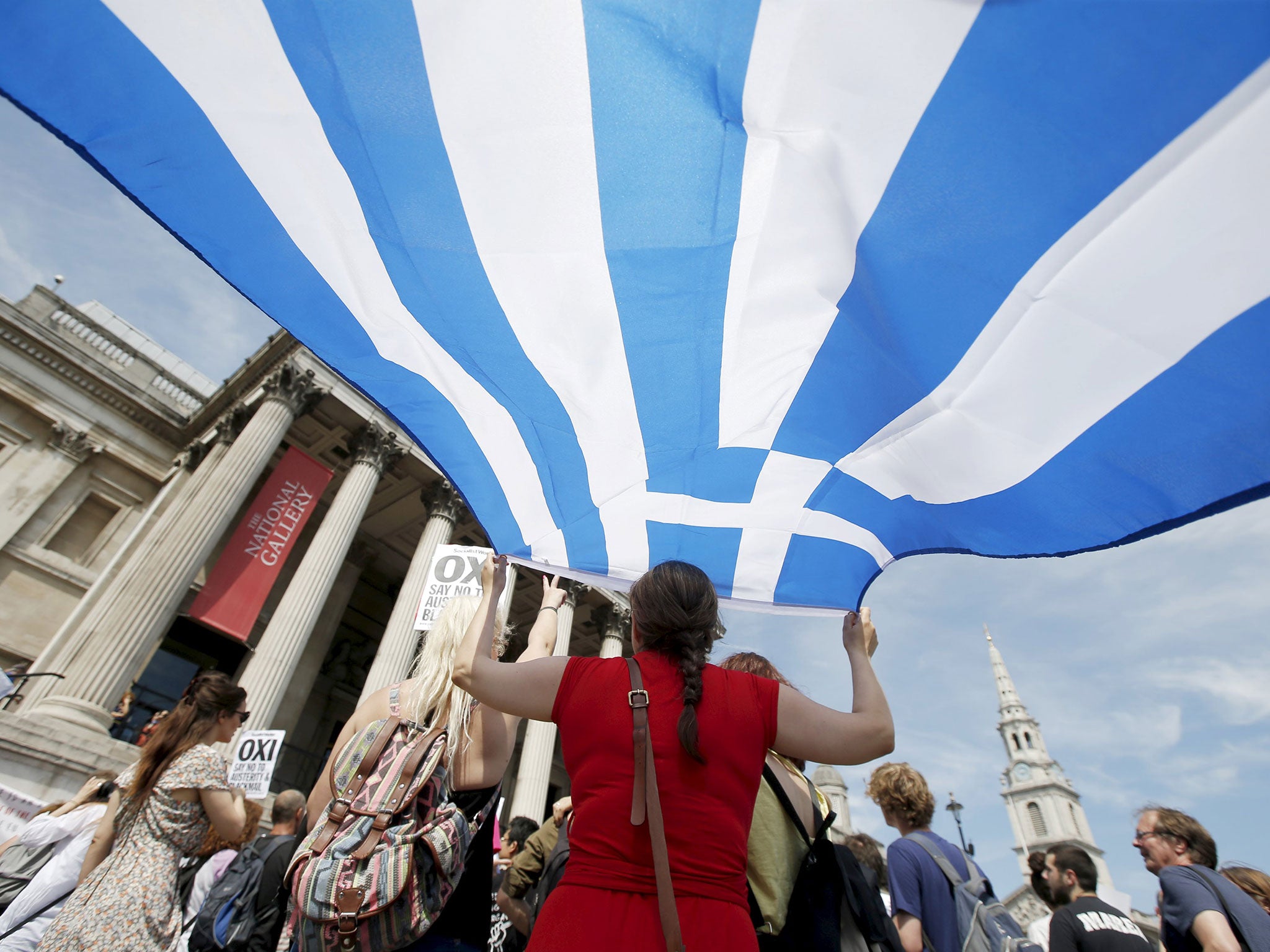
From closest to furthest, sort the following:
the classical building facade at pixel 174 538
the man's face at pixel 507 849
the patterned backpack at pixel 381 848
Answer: the patterned backpack at pixel 381 848 < the man's face at pixel 507 849 < the classical building facade at pixel 174 538

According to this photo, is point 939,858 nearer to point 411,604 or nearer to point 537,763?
point 411,604

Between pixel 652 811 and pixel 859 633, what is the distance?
98cm

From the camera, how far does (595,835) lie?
1.42 m

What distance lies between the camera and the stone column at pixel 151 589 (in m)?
10.6

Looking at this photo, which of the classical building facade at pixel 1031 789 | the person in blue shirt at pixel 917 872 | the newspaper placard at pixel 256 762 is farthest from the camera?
the classical building facade at pixel 1031 789

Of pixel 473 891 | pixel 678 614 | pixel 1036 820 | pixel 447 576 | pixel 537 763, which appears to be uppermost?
pixel 1036 820

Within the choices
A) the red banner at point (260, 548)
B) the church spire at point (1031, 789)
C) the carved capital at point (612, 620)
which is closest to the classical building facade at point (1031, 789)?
the church spire at point (1031, 789)

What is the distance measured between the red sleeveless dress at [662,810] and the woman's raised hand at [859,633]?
50 centimetres

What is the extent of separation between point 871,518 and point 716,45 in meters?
1.50

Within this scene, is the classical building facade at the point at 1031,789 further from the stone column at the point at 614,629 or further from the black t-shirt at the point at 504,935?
the black t-shirt at the point at 504,935

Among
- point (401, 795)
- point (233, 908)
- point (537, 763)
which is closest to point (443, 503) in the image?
point (537, 763)

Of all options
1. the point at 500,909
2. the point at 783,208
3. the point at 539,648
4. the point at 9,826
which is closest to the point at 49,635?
the point at 9,826

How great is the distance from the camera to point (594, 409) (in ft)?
7.55

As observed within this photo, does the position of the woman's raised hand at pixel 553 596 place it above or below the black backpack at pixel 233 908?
above
